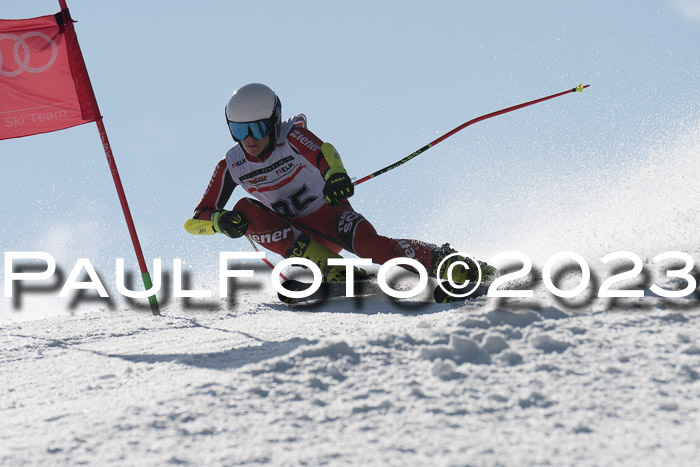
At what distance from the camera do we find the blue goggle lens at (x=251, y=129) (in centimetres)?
534

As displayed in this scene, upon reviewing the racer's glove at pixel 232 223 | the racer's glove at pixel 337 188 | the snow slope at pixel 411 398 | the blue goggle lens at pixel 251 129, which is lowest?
the snow slope at pixel 411 398

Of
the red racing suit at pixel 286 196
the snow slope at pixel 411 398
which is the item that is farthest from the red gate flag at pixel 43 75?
the snow slope at pixel 411 398

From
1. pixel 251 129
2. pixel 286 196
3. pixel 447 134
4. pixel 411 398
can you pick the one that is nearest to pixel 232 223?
pixel 286 196

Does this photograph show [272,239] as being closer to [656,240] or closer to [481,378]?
[656,240]

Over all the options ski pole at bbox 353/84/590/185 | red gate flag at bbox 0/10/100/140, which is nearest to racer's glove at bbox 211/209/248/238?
ski pole at bbox 353/84/590/185

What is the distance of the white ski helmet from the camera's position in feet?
17.4

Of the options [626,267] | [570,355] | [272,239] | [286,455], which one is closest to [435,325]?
[570,355]

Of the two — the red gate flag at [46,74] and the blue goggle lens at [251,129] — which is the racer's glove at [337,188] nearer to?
the blue goggle lens at [251,129]

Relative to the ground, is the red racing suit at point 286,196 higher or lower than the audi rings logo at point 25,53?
lower

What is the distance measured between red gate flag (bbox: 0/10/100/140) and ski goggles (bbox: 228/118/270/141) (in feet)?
4.69

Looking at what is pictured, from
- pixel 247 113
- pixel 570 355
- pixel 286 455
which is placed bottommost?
pixel 286 455

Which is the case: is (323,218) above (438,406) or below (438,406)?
above

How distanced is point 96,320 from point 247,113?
6.41 feet

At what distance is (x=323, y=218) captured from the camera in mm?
5578
